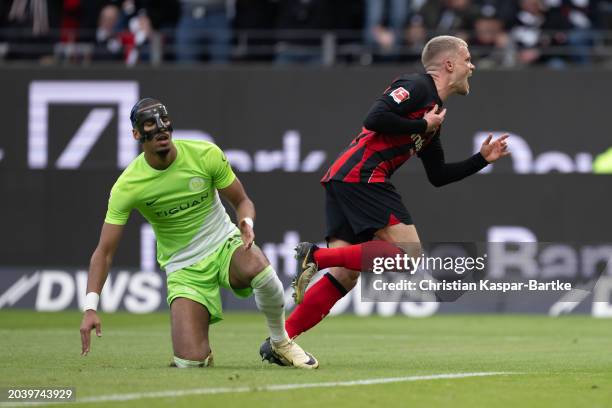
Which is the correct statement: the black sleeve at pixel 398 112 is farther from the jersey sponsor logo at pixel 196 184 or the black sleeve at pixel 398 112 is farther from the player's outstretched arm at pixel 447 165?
the jersey sponsor logo at pixel 196 184

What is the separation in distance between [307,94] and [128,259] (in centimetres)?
327

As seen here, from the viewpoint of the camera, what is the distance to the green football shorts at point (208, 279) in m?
10.0

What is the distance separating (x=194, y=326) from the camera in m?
9.89

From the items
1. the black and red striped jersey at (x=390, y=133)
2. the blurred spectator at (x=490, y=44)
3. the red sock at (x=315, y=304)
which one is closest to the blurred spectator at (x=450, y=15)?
the blurred spectator at (x=490, y=44)

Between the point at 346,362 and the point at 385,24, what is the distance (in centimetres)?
934

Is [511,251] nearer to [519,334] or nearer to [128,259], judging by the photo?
[519,334]

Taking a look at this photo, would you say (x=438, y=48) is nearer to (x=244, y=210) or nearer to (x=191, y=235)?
(x=244, y=210)

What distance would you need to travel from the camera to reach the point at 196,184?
9.88 m

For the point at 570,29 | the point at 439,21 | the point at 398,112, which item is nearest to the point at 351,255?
the point at 398,112

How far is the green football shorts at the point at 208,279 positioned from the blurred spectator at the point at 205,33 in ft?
28.7

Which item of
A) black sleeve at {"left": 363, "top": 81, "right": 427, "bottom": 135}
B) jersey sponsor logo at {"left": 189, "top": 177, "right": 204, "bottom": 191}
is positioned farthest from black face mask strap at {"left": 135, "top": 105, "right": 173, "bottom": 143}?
black sleeve at {"left": 363, "top": 81, "right": 427, "bottom": 135}

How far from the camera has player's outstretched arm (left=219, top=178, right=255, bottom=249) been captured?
9203 mm

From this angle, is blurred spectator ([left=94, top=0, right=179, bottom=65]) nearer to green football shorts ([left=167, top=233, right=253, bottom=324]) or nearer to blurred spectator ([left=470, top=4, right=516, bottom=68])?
blurred spectator ([left=470, top=4, right=516, bottom=68])

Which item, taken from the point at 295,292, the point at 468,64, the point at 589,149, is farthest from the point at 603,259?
the point at 295,292
